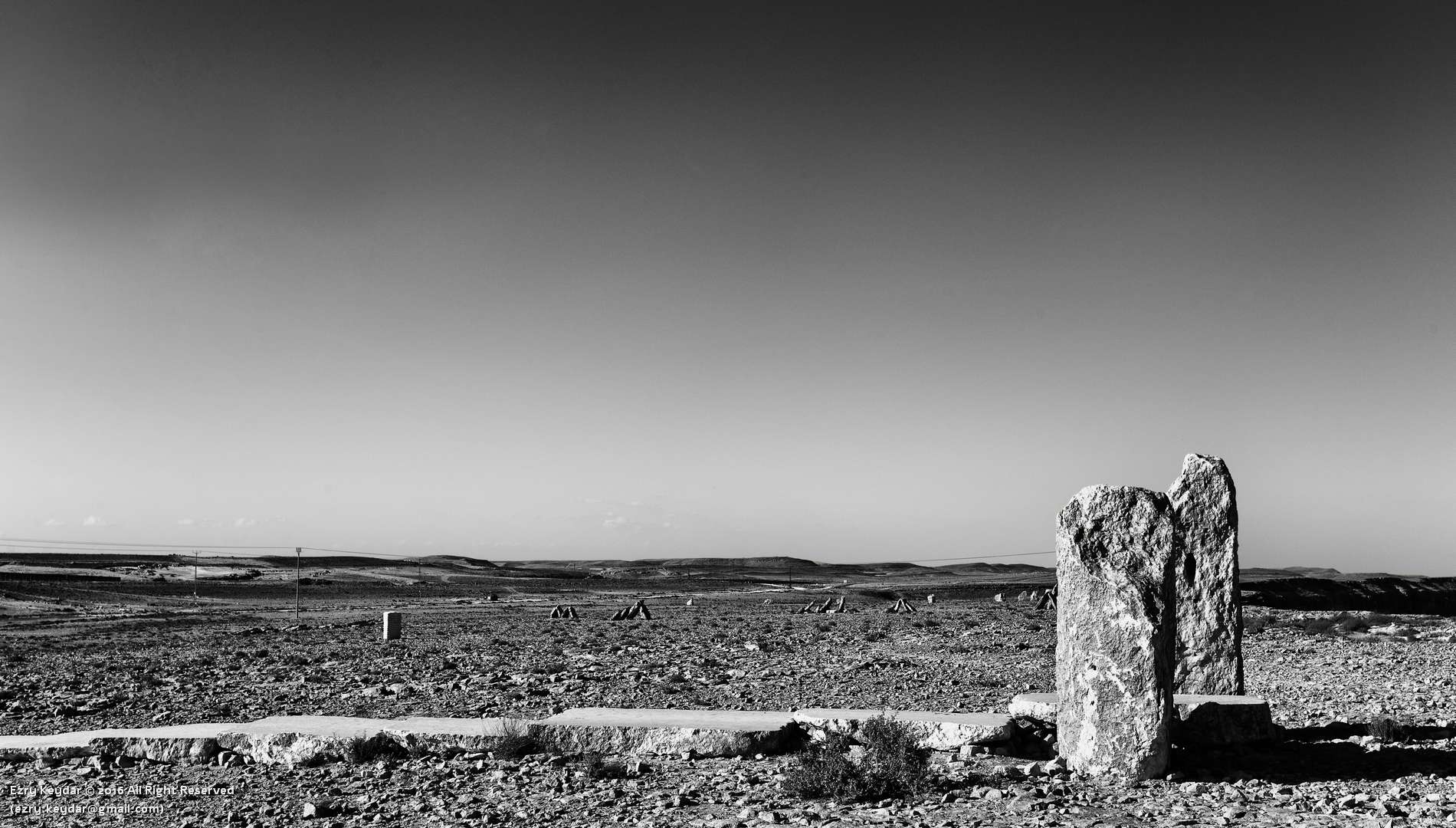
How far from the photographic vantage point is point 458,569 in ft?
398

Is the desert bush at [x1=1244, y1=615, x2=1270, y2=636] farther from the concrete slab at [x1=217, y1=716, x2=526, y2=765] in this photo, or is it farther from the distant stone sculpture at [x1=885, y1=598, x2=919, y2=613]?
the concrete slab at [x1=217, y1=716, x2=526, y2=765]

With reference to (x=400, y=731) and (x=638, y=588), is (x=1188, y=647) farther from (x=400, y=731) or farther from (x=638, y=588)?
(x=638, y=588)

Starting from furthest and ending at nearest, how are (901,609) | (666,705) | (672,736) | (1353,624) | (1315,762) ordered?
(901,609), (1353,624), (666,705), (672,736), (1315,762)

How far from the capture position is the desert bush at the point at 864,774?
22.5 feet

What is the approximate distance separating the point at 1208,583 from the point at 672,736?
7197 millimetres

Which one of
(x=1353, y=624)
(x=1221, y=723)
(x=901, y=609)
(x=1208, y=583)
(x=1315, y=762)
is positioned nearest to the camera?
(x=1315, y=762)

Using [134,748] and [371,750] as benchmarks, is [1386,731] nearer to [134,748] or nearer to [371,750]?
[371,750]

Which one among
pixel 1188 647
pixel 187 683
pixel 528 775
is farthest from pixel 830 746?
pixel 187 683

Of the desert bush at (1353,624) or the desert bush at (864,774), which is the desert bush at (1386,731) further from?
the desert bush at (1353,624)

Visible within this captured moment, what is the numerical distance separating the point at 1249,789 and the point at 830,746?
117 inches

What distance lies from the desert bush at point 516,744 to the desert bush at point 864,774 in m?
2.23

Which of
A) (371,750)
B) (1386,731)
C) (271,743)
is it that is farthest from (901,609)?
(271,743)

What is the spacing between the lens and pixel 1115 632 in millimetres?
7215

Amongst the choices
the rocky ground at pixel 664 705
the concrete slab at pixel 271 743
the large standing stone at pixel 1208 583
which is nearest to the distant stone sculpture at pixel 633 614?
the rocky ground at pixel 664 705
